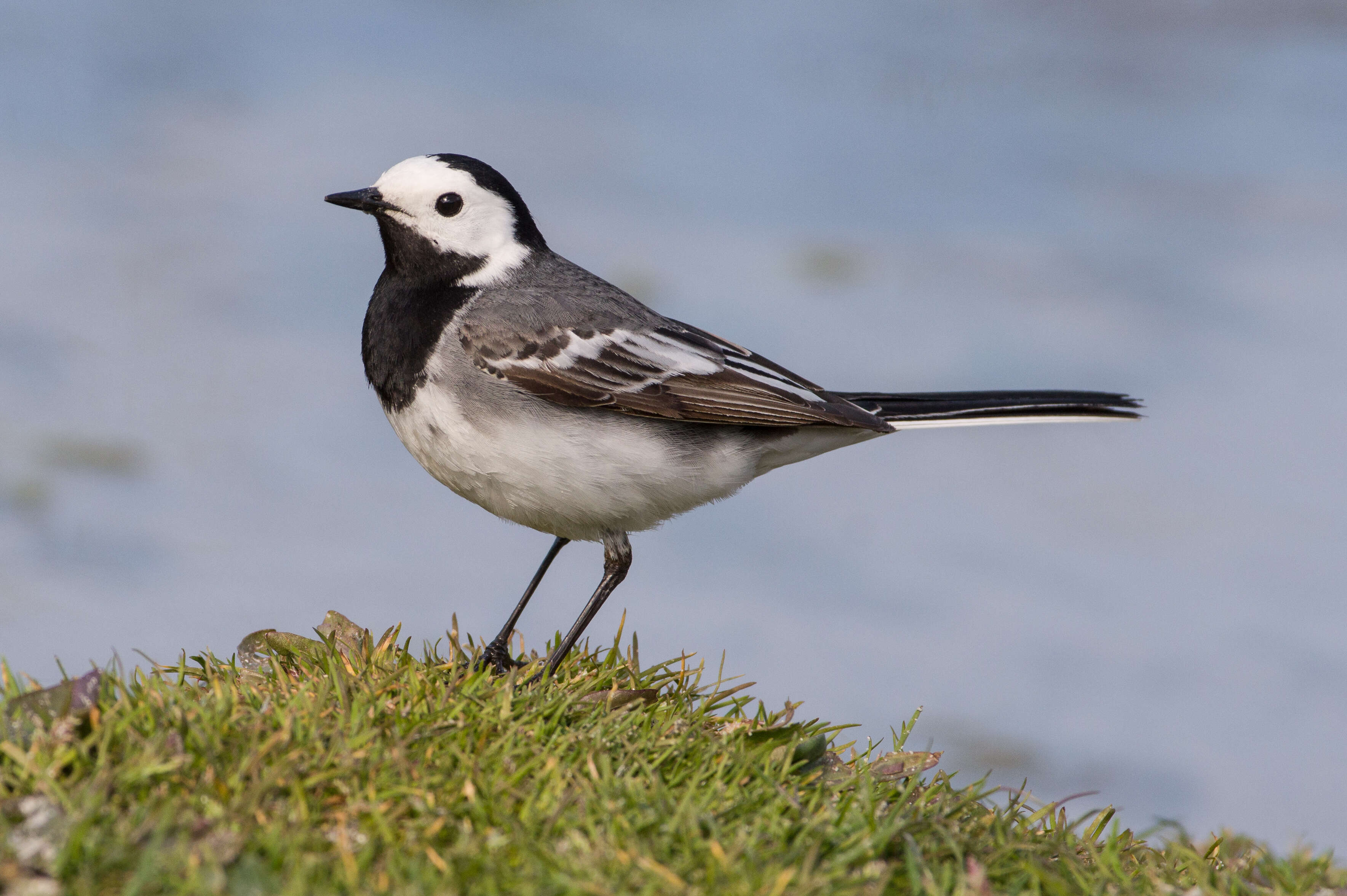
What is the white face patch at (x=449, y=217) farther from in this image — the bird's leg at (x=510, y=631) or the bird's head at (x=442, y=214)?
the bird's leg at (x=510, y=631)

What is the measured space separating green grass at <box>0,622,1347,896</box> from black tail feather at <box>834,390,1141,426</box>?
224 centimetres

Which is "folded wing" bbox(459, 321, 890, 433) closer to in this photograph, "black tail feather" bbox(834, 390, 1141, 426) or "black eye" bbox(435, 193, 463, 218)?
"black tail feather" bbox(834, 390, 1141, 426)

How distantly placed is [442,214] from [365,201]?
0.44 m

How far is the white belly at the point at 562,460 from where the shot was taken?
222 inches

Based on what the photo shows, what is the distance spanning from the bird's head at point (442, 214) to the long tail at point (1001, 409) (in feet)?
7.38

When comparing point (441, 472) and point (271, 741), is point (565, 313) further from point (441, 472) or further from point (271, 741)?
point (271, 741)

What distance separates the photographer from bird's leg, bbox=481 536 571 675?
6.07 m

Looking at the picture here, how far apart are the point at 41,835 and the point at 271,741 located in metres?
0.72

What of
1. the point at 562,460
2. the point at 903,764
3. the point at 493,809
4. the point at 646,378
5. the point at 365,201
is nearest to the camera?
the point at 493,809

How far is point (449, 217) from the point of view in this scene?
626cm

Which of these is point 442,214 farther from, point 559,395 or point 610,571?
point 610,571

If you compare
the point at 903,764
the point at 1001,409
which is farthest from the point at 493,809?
the point at 1001,409

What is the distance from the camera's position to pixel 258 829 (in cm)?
346

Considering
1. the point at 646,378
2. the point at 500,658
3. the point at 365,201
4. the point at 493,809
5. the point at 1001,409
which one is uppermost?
the point at 1001,409
